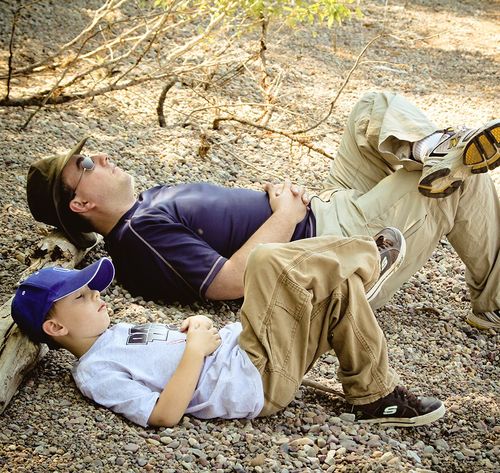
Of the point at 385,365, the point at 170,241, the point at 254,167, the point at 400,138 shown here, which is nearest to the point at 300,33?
the point at 254,167

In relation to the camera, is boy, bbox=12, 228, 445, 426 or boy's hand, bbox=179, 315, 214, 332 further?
boy's hand, bbox=179, 315, 214, 332

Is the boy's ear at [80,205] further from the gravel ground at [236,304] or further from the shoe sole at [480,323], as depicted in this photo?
the shoe sole at [480,323]

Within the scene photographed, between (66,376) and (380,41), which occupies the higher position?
(380,41)

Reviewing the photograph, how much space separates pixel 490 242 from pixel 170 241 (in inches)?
60.6

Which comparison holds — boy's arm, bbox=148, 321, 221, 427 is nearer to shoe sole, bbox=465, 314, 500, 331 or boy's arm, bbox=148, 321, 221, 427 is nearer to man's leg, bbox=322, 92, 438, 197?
man's leg, bbox=322, 92, 438, 197

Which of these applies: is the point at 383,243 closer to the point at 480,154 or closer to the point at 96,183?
the point at 480,154

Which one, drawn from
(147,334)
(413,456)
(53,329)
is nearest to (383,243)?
(413,456)

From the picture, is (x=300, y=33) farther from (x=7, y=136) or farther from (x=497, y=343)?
(x=497, y=343)

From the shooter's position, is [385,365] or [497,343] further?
[497,343]

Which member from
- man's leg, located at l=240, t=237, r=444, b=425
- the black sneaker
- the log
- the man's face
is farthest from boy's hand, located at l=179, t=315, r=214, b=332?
the man's face

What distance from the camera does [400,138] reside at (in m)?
3.85

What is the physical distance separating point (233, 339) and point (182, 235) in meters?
0.67

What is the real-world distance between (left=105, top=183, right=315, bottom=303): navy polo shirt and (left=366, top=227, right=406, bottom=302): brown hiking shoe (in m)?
0.36

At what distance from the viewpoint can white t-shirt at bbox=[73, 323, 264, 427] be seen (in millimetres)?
2820
